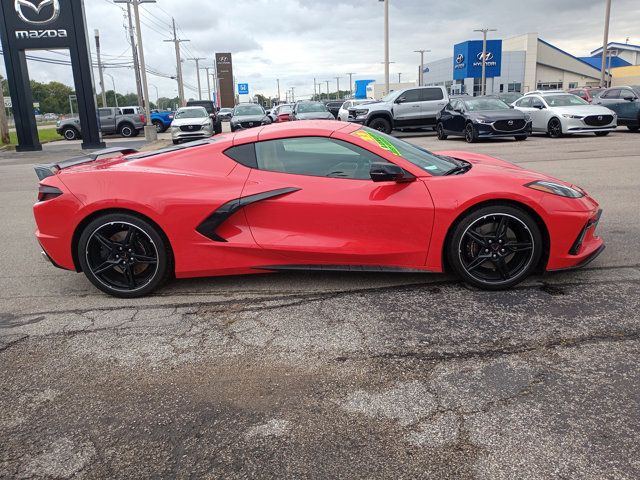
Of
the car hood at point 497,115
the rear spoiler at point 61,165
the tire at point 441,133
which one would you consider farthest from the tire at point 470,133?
the rear spoiler at point 61,165

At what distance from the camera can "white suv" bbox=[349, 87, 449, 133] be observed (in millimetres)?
20875

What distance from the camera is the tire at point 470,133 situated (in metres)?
17.2

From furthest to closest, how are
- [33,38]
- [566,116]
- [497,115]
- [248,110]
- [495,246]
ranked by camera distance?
1. [248,110]
2. [33,38]
3. [566,116]
4. [497,115]
5. [495,246]

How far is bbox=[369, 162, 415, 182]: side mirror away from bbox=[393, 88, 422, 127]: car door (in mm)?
17454

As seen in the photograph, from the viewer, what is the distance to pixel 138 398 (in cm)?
289

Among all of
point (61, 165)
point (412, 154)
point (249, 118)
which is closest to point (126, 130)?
point (249, 118)

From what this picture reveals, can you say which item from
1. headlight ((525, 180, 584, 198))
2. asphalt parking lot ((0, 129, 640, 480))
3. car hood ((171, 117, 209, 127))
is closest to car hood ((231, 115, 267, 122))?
car hood ((171, 117, 209, 127))

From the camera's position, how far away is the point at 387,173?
405 centimetres

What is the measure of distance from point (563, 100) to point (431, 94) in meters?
4.98

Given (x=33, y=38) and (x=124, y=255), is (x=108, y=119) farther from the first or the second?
(x=124, y=255)

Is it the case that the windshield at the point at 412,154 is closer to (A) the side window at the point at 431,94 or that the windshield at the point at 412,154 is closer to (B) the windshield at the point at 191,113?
(A) the side window at the point at 431,94

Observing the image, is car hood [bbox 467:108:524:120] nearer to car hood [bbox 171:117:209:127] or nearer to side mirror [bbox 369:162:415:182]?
car hood [bbox 171:117:209:127]

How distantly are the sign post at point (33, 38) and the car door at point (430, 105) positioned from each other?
1403cm

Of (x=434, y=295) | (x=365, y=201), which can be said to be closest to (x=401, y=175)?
(x=365, y=201)
